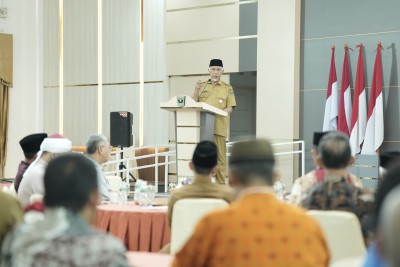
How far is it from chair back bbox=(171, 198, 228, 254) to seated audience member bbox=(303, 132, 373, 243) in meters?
0.59

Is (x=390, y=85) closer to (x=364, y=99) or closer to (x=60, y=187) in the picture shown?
(x=364, y=99)

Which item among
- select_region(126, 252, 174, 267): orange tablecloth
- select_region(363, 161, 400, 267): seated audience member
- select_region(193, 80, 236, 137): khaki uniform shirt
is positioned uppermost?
select_region(193, 80, 236, 137): khaki uniform shirt

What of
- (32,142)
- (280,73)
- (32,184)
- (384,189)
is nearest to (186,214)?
(32,184)

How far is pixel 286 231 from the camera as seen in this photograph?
6.36ft

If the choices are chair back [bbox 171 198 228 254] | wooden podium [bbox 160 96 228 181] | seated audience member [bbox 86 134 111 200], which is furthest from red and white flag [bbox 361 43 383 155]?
chair back [bbox 171 198 228 254]

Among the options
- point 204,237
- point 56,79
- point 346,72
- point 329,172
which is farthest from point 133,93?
point 204,237

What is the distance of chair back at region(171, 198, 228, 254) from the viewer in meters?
3.52

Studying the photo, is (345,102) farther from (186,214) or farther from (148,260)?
(148,260)

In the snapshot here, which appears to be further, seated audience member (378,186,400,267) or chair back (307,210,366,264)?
chair back (307,210,366,264)

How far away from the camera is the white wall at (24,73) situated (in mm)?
13188

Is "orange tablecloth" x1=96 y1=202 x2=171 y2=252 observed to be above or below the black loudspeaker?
below

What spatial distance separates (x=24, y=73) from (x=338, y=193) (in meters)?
11.2

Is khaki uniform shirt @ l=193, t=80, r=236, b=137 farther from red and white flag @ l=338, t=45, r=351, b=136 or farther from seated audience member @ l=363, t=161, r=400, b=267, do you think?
seated audience member @ l=363, t=161, r=400, b=267

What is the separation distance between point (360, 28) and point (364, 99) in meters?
1.06
